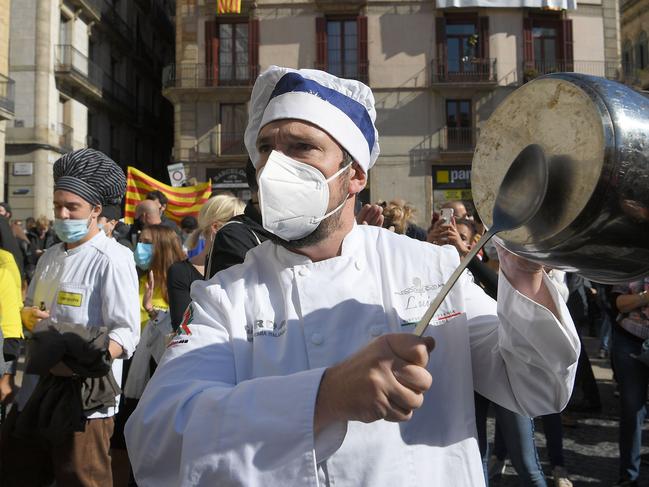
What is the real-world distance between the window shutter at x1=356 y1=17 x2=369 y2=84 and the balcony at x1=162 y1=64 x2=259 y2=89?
3.81 meters

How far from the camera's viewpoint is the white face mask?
1.55 meters

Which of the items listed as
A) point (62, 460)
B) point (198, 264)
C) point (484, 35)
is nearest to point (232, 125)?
point (484, 35)

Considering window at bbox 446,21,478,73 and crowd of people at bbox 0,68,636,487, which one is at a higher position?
window at bbox 446,21,478,73

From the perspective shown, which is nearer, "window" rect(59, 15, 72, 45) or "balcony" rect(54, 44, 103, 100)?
"balcony" rect(54, 44, 103, 100)

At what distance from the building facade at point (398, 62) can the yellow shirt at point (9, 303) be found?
19.2 meters

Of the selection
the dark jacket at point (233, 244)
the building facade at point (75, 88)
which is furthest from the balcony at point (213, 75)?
the dark jacket at point (233, 244)

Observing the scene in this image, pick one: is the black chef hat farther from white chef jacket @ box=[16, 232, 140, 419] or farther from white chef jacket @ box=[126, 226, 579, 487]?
white chef jacket @ box=[126, 226, 579, 487]

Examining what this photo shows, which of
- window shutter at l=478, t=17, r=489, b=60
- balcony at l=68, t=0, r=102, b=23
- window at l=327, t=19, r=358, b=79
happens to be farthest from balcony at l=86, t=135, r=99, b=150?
window shutter at l=478, t=17, r=489, b=60

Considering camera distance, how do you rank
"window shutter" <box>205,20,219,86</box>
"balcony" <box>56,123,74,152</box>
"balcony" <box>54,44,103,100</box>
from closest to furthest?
1. "window shutter" <box>205,20,219,86</box>
2. "balcony" <box>54,44,103,100</box>
3. "balcony" <box>56,123,74,152</box>

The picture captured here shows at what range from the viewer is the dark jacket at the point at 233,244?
245 centimetres

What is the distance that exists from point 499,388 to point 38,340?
2216mm

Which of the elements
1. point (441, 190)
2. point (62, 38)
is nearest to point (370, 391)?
point (441, 190)

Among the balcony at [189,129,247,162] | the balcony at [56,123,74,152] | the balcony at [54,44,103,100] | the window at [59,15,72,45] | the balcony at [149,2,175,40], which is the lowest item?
the balcony at [189,129,247,162]

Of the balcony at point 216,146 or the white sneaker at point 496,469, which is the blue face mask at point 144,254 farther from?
the balcony at point 216,146
